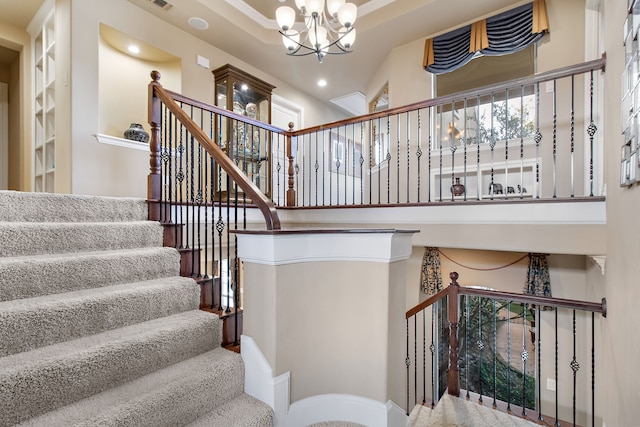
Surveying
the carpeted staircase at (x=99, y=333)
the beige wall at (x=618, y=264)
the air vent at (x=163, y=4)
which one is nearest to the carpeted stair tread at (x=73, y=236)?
the carpeted staircase at (x=99, y=333)

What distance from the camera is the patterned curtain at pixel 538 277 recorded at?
3.54m

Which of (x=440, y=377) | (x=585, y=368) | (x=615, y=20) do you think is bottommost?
(x=440, y=377)

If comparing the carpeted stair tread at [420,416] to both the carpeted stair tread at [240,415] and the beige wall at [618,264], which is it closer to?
the beige wall at [618,264]

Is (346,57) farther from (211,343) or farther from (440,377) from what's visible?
(440,377)

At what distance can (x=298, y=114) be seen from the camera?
6070 mm

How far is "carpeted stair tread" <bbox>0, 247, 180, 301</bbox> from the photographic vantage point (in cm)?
142

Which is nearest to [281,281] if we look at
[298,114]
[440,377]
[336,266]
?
[336,266]

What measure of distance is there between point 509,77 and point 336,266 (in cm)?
388

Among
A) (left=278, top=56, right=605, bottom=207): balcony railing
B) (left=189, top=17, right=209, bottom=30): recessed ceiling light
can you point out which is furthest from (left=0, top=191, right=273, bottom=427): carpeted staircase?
(left=189, top=17, right=209, bottom=30): recessed ceiling light

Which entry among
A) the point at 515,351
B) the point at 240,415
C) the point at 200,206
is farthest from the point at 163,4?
the point at 515,351

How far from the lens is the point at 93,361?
1246 millimetres

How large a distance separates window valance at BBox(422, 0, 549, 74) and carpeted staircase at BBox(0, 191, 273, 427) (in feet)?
13.2

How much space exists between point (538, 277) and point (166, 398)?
12.6 feet

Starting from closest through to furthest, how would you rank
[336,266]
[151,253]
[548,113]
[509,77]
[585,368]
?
[336,266] < [151,253] < [585,368] < [548,113] < [509,77]
